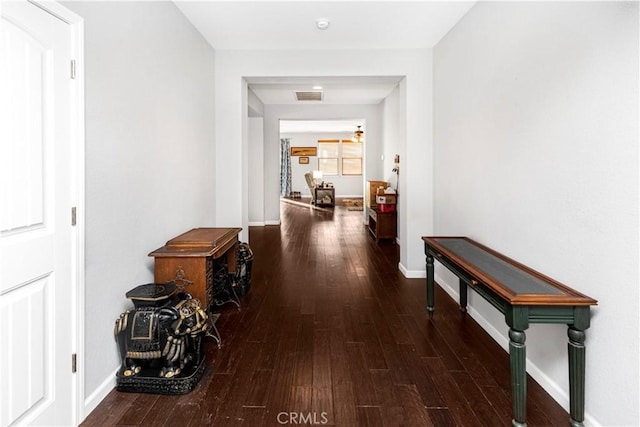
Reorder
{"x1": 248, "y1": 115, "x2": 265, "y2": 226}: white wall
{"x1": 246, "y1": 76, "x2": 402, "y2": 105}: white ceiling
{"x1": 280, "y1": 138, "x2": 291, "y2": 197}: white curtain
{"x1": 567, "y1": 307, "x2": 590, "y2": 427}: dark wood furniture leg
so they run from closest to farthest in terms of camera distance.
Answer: {"x1": 567, "y1": 307, "x2": 590, "y2": 427}: dark wood furniture leg, {"x1": 246, "y1": 76, "x2": 402, "y2": 105}: white ceiling, {"x1": 248, "y1": 115, "x2": 265, "y2": 226}: white wall, {"x1": 280, "y1": 138, "x2": 291, "y2": 197}: white curtain

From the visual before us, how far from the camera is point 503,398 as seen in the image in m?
1.91

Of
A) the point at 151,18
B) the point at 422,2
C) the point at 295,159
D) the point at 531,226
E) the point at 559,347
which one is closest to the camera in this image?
the point at 559,347

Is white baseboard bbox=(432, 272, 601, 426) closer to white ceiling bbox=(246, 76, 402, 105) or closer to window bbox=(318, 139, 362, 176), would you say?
white ceiling bbox=(246, 76, 402, 105)

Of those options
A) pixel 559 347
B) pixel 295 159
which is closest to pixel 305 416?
Answer: pixel 559 347

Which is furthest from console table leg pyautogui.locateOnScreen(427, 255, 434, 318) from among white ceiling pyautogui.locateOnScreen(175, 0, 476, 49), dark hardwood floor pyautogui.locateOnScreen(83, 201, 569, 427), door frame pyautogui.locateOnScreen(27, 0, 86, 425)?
door frame pyautogui.locateOnScreen(27, 0, 86, 425)

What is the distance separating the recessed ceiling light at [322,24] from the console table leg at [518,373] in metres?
2.93

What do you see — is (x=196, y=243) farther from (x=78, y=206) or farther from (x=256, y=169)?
(x=256, y=169)

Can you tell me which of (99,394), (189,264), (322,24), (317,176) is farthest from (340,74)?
(317,176)

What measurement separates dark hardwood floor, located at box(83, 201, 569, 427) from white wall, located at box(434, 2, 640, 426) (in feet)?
1.17

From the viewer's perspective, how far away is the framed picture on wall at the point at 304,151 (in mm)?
14594

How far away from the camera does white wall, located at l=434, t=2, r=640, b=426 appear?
147 centimetres

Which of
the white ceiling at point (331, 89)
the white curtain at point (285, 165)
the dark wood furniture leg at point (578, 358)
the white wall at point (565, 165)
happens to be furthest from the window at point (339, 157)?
the dark wood furniture leg at point (578, 358)

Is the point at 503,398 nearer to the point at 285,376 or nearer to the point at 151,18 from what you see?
the point at 285,376

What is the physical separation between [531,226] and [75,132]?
2.60 meters
